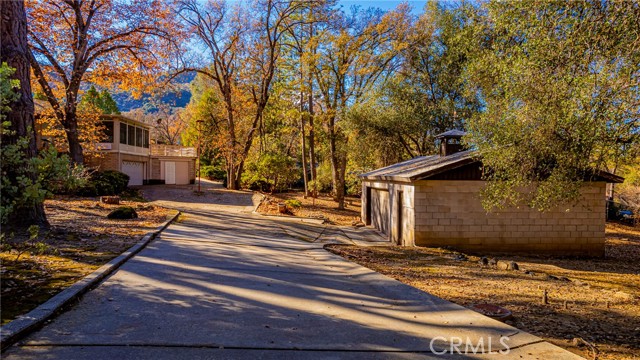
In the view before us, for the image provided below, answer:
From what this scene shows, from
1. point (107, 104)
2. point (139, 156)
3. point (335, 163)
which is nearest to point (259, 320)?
point (335, 163)

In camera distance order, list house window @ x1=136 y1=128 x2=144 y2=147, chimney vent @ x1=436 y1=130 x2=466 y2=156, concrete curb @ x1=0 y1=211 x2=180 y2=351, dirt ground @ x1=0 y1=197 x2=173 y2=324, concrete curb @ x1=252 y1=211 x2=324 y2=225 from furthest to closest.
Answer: house window @ x1=136 y1=128 x2=144 y2=147 < concrete curb @ x1=252 y1=211 x2=324 y2=225 < chimney vent @ x1=436 y1=130 x2=466 y2=156 < dirt ground @ x1=0 y1=197 x2=173 y2=324 < concrete curb @ x1=0 y1=211 x2=180 y2=351

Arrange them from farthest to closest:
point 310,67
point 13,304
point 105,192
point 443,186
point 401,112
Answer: point 310,67 < point 401,112 < point 105,192 < point 443,186 < point 13,304

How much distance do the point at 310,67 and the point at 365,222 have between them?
11.7m

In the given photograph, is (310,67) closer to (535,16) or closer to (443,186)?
(443,186)

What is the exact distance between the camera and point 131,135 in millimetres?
31078

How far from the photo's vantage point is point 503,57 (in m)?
10.1

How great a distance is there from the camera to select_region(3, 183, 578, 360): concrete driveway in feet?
12.0

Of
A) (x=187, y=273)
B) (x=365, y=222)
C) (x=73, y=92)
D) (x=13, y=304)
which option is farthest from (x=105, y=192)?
(x=13, y=304)

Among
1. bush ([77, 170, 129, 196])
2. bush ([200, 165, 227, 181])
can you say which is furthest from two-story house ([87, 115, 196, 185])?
bush ([200, 165, 227, 181])

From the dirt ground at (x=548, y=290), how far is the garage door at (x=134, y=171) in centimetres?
2439

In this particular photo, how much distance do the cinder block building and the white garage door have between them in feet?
87.3

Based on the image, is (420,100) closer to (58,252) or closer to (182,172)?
(58,252)

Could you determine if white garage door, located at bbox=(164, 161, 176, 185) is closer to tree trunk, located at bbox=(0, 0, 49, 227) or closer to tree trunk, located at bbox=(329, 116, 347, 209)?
tree trunk, located at bbox=(329, 116, 347, 209)

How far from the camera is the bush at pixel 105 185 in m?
20.0
